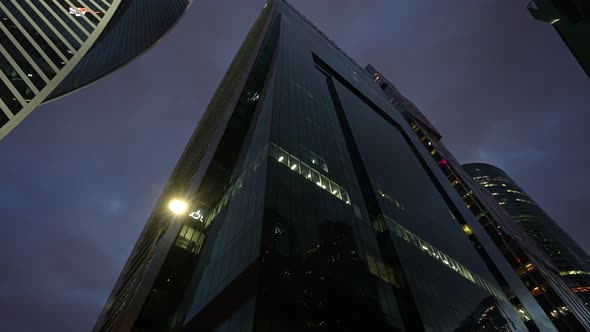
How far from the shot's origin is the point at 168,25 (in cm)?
9094

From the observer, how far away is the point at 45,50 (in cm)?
4247

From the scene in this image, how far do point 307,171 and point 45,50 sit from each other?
44.6 meters

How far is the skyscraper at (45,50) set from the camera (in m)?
36.5

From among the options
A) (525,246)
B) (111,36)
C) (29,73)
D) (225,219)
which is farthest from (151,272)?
(525,246)

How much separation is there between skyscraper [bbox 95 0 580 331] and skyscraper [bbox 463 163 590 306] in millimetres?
93391

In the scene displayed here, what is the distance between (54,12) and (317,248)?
5562cm

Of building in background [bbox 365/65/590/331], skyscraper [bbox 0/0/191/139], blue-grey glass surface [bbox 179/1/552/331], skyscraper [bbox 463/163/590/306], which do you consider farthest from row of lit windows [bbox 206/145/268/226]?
skyscraper [bbox 463/163/590/306]

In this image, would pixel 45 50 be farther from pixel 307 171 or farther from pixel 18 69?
pixel 307 171

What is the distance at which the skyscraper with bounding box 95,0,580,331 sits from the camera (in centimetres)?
1988

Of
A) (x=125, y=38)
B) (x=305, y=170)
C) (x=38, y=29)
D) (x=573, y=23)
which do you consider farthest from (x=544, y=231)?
(x=38, y=29)

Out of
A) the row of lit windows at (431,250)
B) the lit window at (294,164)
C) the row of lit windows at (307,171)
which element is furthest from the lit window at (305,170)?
the row of lit windows at (431,250)

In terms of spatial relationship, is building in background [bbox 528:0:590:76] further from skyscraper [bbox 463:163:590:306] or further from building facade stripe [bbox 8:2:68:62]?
skyscraper [bbox 463:163:590:306]

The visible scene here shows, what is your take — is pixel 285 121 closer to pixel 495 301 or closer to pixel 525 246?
pixel 495 301

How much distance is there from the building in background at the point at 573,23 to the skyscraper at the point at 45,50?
167 ft
